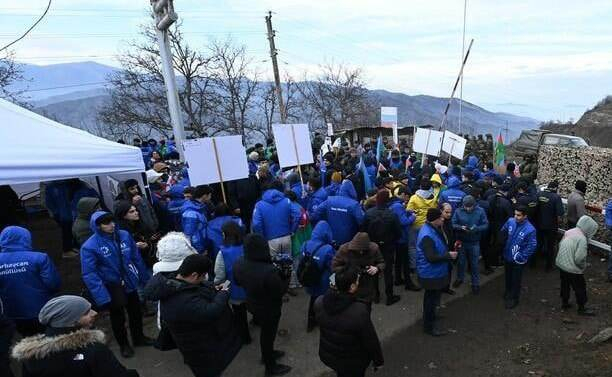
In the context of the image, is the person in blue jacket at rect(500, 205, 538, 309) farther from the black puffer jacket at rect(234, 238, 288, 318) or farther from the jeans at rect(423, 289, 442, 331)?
the black puffer jacket at rect(234, 238, 288, 318)

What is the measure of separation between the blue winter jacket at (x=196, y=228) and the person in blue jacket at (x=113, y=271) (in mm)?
848

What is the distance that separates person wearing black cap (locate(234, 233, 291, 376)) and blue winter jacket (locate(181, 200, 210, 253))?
5.40 feet

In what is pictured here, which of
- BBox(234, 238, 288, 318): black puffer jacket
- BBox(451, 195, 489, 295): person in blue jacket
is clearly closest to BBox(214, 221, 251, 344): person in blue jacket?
BBox(234, 238, 288, 318): black puffer jacket

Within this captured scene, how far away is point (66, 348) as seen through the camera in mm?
2615

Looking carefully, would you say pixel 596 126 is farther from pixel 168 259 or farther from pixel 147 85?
pixel 168 259

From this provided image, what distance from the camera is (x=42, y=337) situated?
2.67 metres

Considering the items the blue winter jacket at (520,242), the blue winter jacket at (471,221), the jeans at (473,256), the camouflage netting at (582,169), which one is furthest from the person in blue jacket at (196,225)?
the camouflage netting at (582,169)

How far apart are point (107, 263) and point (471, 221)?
5503 mm

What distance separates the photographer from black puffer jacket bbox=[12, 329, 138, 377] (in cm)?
255

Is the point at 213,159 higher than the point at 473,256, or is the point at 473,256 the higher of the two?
the point at 213,159

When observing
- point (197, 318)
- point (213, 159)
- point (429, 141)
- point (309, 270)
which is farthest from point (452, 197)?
point (197, 318)

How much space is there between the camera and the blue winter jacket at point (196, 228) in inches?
234

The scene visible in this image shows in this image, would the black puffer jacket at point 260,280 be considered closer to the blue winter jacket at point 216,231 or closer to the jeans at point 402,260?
the blue winter jacket at point 216,231

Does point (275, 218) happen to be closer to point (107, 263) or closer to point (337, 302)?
point (107, 263)
